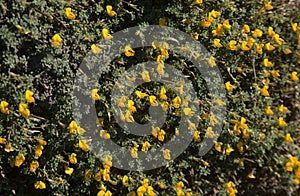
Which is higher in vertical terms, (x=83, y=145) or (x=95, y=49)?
(x=95, y=49)

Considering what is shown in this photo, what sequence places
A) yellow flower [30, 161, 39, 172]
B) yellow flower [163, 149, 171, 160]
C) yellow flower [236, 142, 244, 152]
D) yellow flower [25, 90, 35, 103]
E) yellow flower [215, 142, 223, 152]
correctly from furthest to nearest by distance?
yellow flower [236, 142, 244, 152] → yellow flower [215, 142, 223, 152] → yellow flower [163, 149, 171, 160] → yellow flower [30, 161, 39, 172] → yellow flower [25, 90, 35, 103]

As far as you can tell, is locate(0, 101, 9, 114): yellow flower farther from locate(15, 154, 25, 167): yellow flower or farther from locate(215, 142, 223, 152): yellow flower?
locate(215, 142, 223, 152): yellow flower

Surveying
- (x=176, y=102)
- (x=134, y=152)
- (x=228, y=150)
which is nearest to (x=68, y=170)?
(x=134, y=152)

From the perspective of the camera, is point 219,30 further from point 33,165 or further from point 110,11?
A: point 33,165

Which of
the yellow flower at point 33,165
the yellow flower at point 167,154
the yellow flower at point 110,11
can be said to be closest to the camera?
the yellow flower at point 33,165

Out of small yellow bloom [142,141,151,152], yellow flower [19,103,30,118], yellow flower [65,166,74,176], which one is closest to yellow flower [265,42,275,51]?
small yellow bloom [142,141,151,152]

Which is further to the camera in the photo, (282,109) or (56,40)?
(282,109)

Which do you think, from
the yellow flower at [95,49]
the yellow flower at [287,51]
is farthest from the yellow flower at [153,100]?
the yellow flower at [287,51]

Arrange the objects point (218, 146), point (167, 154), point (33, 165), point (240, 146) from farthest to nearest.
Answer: point (240, 146), point (218, 146), point (167, 154), point (33, 165)

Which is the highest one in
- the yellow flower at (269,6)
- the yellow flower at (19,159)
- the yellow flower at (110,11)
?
the yellow flower at (269,6)

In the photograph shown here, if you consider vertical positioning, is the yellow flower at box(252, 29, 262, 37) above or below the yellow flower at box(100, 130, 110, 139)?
above

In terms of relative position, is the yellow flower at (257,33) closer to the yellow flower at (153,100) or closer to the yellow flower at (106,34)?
the yellow flower at (153,100)

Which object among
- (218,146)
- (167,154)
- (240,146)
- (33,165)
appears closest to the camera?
(33,165)

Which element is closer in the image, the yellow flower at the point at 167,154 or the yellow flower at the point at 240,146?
the yellow flower at the point at 167,154
